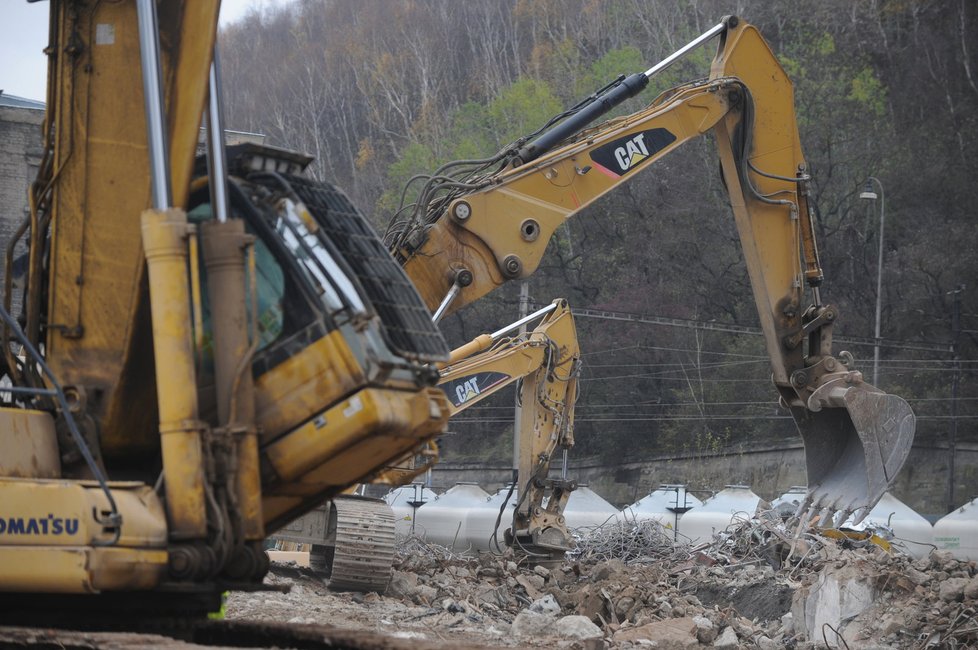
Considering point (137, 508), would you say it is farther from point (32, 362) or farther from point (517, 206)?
point (517, 206)

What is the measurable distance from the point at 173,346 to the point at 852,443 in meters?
9.22

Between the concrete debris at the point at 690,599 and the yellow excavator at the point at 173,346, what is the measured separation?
166 inches

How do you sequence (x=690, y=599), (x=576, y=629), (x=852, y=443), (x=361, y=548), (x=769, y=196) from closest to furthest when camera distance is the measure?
(x=576, y=629)
(x=769, y=196)
(x=852, y=443)
(x=361, y=548)
(x=690, y=599)

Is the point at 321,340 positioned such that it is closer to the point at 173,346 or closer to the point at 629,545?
the point at 173,346

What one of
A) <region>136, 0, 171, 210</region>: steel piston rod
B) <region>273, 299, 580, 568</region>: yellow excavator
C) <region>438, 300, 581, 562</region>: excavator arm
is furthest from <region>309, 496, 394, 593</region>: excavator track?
<region>136, 0, 171, 210</region>: steel piston rod

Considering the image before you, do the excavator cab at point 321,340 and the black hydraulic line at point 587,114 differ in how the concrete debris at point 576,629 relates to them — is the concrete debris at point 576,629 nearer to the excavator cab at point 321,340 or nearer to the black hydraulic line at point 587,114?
the black hydraulic line at point 587,114

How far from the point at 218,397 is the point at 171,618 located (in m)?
1.10

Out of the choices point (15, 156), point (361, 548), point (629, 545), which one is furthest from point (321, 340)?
point (15, 156)

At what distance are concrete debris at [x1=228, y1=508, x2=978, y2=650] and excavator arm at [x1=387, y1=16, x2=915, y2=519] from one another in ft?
3.18

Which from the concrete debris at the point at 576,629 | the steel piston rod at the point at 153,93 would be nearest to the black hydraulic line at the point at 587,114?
the concrete debris at the point at 576,629

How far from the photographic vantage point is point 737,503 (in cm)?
2425

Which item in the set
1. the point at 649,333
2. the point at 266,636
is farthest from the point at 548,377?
the point at 649,333

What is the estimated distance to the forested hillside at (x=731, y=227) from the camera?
41188 mm

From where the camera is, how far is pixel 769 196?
12539mm
